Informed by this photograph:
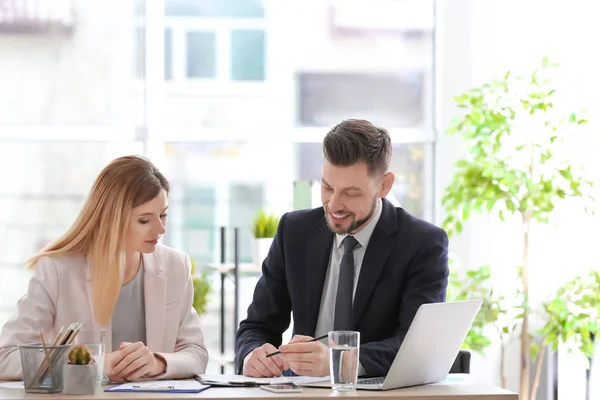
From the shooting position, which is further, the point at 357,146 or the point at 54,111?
the point at 54,111

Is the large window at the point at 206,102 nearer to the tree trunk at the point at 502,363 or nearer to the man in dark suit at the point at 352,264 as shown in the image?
the tree trunk at the point at 502,363

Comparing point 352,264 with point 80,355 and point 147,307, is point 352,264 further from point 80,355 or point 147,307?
point 80,355

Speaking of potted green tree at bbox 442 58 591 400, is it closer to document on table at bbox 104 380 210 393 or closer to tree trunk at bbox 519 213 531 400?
tree trunk at bbox 519 213 531 400

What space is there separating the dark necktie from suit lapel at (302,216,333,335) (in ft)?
0.25

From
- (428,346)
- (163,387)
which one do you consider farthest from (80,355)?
(428,346)

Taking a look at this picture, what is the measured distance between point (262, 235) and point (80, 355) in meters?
2.80

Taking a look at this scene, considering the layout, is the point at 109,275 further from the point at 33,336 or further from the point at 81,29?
the point at 81,29

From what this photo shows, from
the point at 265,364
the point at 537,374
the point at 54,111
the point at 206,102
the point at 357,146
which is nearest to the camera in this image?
the point at 265,364

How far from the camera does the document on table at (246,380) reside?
→ 2348mm

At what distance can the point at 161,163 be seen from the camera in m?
5.61

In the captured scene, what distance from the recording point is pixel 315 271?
9.38 ft

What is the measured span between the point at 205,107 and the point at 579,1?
2.20 meters

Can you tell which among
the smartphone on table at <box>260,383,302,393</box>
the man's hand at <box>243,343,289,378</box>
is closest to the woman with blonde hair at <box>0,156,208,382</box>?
the man's hand at <box>243,343,289,378</box>

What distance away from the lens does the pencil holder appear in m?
2.18
